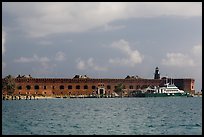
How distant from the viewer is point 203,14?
12.7m

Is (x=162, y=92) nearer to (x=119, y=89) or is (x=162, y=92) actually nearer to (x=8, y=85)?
(x=119, y=89)

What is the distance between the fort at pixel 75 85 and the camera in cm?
11650

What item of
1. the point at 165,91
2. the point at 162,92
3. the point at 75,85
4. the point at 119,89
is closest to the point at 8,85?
the point at 75,85

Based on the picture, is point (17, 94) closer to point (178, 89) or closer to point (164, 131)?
point (178, 89)

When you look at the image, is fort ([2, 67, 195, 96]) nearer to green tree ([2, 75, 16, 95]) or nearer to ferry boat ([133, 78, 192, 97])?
ferry boat ([133, 78, 192, 97])

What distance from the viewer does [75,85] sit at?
121m

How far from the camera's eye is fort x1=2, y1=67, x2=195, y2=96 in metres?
116

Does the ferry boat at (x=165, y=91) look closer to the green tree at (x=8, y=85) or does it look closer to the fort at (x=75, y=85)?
the fort at (x=75, y=85)

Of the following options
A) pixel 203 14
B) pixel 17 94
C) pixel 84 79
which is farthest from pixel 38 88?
pixel 203 14

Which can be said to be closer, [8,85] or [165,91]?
[8,85]

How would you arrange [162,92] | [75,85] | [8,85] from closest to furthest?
[8,85] → [75,85] → [162,92]

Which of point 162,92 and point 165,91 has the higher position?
point 165,91

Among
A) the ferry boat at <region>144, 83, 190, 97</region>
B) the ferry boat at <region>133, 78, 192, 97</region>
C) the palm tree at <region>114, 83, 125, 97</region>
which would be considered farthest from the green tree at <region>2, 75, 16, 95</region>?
the ferry boat at <region>144, 83, 190, 97</region>

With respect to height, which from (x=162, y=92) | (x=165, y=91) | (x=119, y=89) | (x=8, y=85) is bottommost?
(x=162, y=92)
